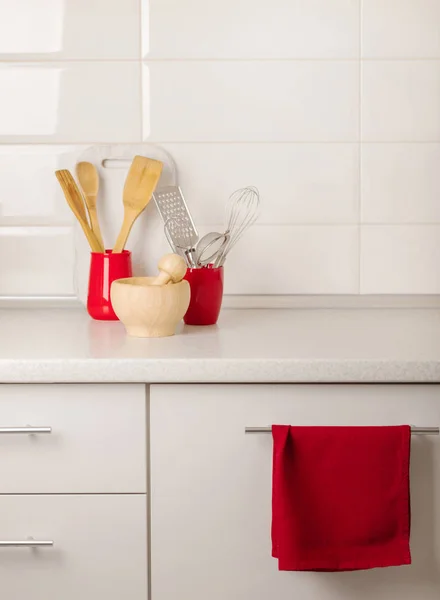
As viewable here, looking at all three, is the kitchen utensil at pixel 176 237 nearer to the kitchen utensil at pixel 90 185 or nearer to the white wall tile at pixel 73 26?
the kitchen utensil at pixel 90 185

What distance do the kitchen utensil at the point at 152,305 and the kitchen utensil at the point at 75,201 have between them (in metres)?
0.22

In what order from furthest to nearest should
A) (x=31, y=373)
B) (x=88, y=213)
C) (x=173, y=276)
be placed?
(x=88, y=213)
(x=173, y=276)
(x=31, y=373)

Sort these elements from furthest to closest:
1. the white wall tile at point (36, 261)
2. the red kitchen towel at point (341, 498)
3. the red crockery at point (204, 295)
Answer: the white wall tile at point (36, 261) < the red crockery at point (204, 295) < the red kitchen towel at point (341, 498)

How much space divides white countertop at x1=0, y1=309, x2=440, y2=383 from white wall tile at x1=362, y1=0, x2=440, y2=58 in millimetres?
598

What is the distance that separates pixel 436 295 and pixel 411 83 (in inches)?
18.4

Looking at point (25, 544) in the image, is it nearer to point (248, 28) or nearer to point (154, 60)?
point (154, 60)

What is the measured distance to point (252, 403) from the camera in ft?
4.47

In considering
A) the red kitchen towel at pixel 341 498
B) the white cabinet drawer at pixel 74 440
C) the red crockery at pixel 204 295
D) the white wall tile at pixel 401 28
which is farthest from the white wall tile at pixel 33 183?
the red kitchen towel at pixel 341 498

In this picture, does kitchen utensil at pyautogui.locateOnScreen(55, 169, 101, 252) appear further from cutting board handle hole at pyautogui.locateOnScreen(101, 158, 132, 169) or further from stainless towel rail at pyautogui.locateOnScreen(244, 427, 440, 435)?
stainless towel rail at pyautogui.locateOnScreen(244, 427, 440, 435)

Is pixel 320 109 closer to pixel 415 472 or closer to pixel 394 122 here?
pixel 394 122

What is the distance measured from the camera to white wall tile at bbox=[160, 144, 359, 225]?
181 cm

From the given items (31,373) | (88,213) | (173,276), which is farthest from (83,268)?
(31,373)

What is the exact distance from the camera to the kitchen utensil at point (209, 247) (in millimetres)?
1663

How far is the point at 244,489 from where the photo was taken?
4.51ft
